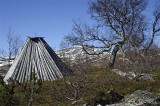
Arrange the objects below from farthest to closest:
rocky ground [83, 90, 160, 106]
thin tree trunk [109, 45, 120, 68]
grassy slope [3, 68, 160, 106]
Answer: thin tree trunk [109, 45, 120, 68], grassy slope [3, 68, 160, 106], rocky ground [83, 90, 160, 106]

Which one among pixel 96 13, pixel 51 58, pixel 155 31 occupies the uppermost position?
pixel 96 13

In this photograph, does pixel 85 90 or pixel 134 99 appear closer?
pixel 134 99

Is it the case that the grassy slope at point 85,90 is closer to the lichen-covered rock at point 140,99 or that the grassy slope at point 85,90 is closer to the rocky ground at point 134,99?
the rocky ground at point 134,99

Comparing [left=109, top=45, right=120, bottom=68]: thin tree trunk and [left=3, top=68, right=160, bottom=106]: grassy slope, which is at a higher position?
[left=109, top=45, right=120, bottom=68]: thin tree trunk

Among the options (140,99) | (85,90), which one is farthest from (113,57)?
(140,99)

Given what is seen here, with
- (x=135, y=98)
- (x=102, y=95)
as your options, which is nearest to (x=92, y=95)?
(x=102, y=95)

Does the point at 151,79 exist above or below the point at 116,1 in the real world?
below

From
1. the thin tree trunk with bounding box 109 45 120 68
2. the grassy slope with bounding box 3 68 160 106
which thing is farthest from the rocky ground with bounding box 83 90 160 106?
the thin tree trunk with bounding box 109 45 120 68

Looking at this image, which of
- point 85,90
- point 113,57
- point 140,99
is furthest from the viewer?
point 113,57

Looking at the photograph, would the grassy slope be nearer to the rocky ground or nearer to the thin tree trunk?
the rocky ground

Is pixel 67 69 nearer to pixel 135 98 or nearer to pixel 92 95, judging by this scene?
pixel 92 95

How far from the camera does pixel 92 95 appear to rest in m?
Answer: 9.80

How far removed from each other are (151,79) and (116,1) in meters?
10.2

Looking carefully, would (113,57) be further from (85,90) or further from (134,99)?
(134,99)
